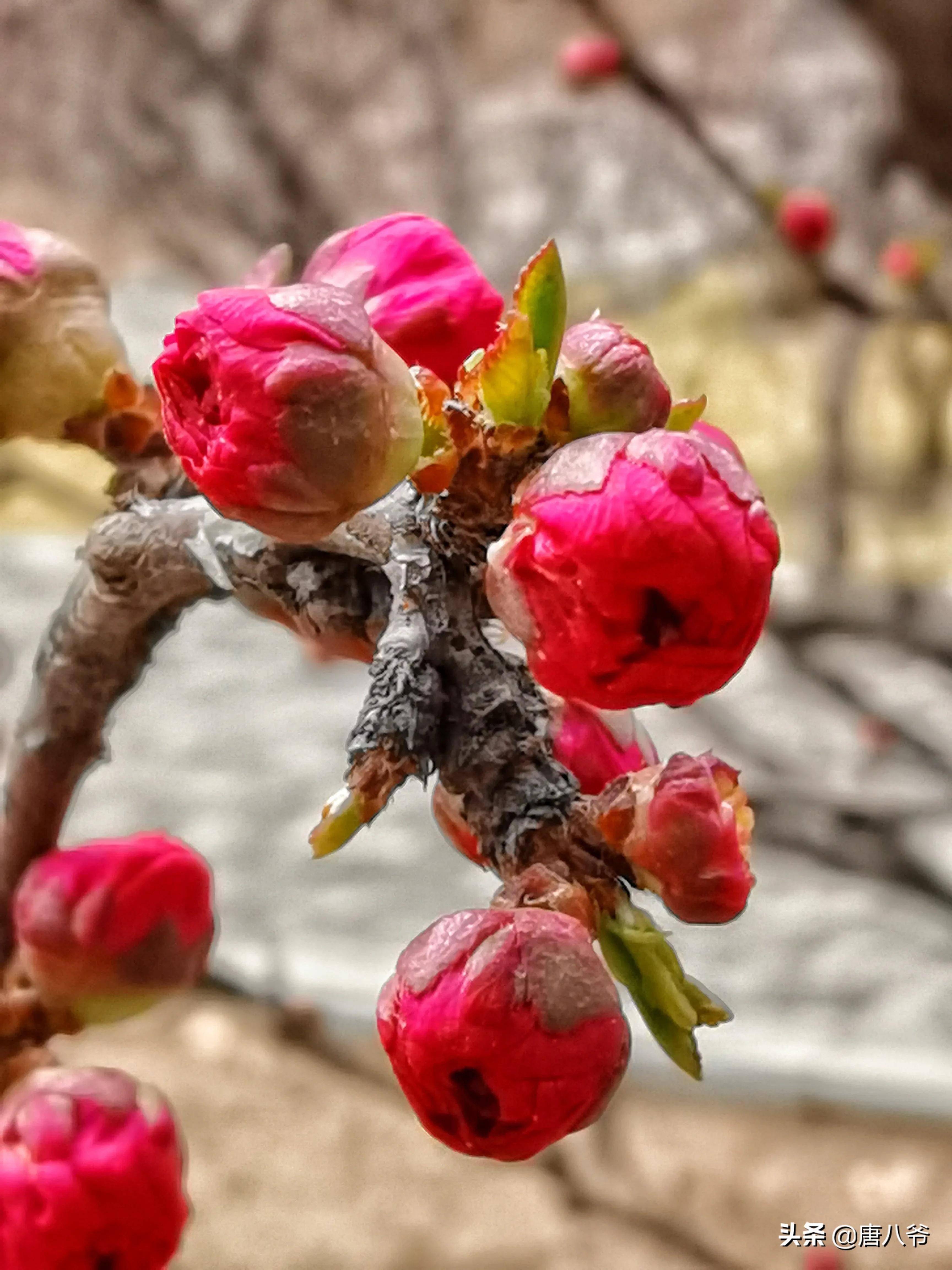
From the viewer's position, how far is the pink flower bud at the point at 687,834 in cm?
22

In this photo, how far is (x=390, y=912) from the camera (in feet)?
4.28

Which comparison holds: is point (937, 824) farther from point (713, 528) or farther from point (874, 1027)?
point (713, 528)

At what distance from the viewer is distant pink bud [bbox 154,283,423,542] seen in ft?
0.62

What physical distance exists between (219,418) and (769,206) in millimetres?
920

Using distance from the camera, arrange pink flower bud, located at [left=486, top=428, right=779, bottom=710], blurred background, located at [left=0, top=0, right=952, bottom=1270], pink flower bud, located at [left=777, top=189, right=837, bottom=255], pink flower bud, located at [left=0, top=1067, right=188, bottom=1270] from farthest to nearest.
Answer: pink flower bud, located at [left=777, top=189, right=837, bottom=255]
blurred background, located at [left=0, top=0, right=952, bottom=1270]
pink flower bud, located at [left=0, top=1067, right=188, bottom=1270]
pink flower bud, located at [left=486, top=428, right=779, bottom=710]

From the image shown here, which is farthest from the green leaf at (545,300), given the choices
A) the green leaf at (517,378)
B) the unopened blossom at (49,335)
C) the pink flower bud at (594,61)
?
the pink flower bud at (594,61)

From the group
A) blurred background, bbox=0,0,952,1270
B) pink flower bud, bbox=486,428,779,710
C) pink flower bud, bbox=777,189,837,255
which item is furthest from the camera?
pink flower bud, bbox=777,189,837,255

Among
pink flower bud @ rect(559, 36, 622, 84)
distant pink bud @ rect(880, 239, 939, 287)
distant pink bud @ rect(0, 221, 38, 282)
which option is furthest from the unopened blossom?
distant pink bud @ rect(880, 239, 939, 287)

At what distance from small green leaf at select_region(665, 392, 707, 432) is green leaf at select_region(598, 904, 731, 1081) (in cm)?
8

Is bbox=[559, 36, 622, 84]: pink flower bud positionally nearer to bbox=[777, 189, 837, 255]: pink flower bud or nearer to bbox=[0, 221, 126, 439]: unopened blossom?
bbox=[777, 189, 837, 255]: pink flower bud

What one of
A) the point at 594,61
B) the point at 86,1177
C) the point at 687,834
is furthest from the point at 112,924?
the point at 594,61

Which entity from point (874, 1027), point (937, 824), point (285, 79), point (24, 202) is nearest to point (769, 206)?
point (937, 824)

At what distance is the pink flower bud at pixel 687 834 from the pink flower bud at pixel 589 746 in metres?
0.03

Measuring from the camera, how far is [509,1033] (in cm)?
20
